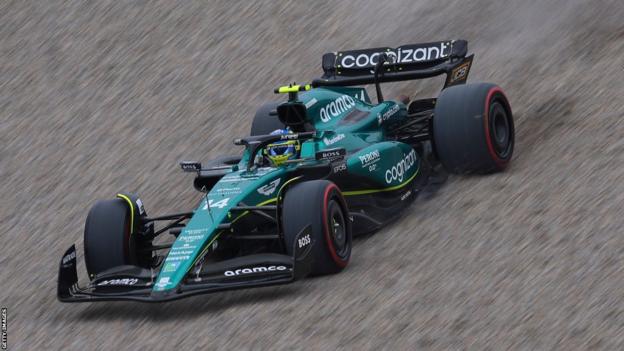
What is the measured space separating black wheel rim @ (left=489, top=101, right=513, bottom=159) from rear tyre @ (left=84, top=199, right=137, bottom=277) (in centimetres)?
371

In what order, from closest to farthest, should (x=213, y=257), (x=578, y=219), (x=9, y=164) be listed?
(x=578, y=219), (x=213, y=257), (x=9, y=164)

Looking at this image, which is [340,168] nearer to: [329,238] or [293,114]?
[293,114]

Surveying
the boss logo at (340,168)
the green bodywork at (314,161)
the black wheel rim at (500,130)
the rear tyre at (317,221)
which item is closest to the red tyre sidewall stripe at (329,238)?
the rear tyre at (317,221)

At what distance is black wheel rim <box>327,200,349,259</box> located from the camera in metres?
9.62

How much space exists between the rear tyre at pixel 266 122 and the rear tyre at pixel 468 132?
1.89m

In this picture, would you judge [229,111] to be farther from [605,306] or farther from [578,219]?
[605,306]

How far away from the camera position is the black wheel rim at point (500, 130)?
11.4 meters

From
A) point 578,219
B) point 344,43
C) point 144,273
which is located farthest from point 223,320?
point 344,43

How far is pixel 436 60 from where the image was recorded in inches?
499

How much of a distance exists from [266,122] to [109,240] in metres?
3.07

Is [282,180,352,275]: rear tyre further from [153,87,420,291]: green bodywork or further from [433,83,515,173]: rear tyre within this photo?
[433,83,515,173]: rear tyre

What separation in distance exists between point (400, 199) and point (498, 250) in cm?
195

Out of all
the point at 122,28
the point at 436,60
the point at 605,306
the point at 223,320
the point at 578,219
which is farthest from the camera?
the point at 122,28

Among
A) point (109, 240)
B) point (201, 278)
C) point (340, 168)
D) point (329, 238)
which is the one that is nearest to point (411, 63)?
point (340, 168)
